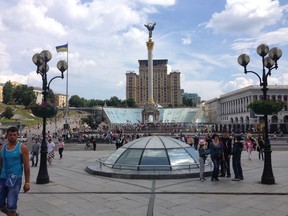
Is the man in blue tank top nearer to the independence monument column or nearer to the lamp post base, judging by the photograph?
the lamp post base

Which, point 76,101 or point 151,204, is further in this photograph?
point 76,101

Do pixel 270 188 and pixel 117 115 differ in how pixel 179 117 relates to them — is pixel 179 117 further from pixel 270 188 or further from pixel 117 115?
pixel 270 188

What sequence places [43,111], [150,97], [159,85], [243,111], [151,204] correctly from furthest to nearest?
[159,85]
[243,111]
[150,97]
[43,111]
[151,204]

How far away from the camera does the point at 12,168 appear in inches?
215

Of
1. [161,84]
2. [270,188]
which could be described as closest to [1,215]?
[270,188]

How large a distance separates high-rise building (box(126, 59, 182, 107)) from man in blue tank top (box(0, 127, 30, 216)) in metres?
173

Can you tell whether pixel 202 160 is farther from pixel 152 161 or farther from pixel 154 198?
pixel 154 198

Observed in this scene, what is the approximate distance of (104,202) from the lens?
8.60m

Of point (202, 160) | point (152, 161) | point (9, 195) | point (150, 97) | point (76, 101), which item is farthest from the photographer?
point (76, 101)

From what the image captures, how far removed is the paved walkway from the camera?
7684mm

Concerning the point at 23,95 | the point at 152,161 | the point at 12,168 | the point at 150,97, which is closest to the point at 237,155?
the point at 152,161

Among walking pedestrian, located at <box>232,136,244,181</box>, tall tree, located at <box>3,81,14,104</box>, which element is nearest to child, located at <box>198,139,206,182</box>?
walking pedestrian, located at <box>232,136,244,181</box>

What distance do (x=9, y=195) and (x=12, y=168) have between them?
459 millimetres

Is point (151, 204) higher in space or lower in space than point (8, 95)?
lower
